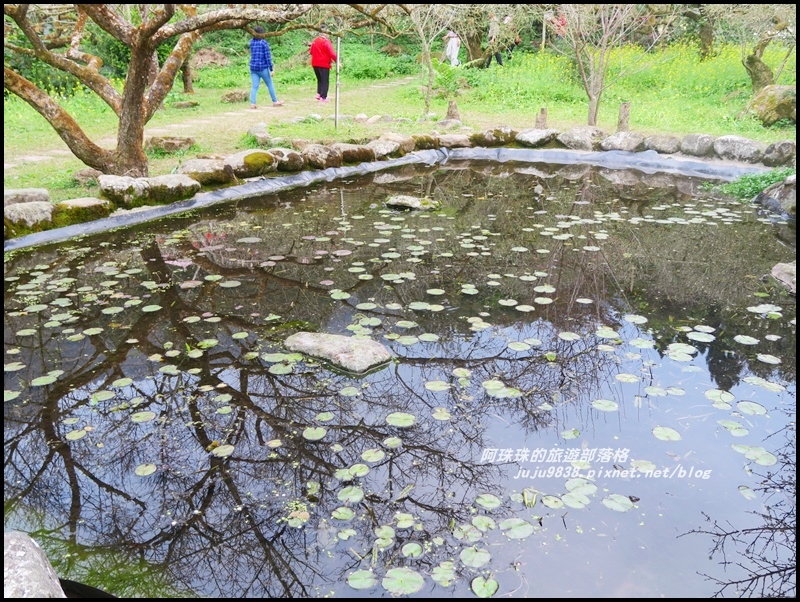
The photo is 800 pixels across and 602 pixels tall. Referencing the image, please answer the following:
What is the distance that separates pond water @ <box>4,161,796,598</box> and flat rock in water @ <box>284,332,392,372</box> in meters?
0.07

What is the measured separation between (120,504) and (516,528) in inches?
62.7

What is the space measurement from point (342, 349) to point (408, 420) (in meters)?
0.77

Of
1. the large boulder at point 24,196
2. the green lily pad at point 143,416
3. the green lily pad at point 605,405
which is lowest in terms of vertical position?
the green lily pad at point 605,405

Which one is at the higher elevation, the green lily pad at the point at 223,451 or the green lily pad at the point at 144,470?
the green lily pad at the point at 223,451

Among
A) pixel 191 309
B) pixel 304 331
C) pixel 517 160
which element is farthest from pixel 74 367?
pixel 517 160

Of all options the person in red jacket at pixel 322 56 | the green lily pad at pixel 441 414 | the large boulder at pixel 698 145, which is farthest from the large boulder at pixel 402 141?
the green lily pad at pixel 441 414

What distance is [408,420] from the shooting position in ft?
10.1

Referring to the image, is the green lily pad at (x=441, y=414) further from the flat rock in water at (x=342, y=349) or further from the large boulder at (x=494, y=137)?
the large boulder at (x=494, y=137)

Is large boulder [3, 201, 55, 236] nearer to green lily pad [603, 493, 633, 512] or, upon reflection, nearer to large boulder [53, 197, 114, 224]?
large boulder [53, 197, 114, 224]

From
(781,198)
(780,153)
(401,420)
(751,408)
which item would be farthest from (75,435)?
(780,153)

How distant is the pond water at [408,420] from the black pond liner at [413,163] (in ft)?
1.21

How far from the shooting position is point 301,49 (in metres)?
21.5

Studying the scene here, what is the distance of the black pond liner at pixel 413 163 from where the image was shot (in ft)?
20.4

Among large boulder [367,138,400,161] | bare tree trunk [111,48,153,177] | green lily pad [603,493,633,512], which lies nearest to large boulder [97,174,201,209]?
bare tree trunk [111,48,153,177]
